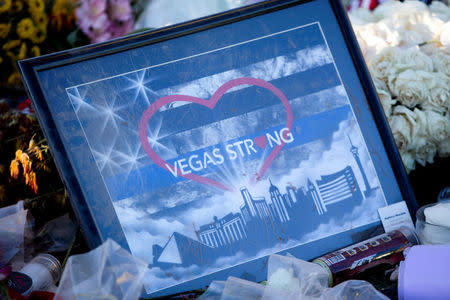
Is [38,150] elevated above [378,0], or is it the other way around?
[378,0]

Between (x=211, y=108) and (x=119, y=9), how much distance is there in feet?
2.47

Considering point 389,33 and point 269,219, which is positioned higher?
point 389,33

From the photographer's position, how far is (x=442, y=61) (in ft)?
3.59

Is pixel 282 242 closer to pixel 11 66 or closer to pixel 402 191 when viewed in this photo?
pixel 402 191

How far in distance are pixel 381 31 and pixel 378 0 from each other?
0.54 meters

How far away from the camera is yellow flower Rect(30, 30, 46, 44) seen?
1276mm

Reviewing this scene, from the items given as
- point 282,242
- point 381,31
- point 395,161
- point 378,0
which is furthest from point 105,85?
point 378,0

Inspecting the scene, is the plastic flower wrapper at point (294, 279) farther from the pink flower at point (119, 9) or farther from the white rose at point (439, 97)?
the pink flower at point (119, 9)

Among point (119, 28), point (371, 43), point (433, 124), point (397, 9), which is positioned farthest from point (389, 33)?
point (119, 28)

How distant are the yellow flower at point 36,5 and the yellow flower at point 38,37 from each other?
0.20 ft

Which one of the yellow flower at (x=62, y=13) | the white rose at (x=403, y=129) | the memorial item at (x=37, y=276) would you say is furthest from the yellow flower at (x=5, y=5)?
the white rose at (x=403, y=129)

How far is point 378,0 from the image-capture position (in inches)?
65.6

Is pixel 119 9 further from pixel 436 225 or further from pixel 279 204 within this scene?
pixel 436 225

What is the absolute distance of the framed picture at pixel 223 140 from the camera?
2.56 feet
